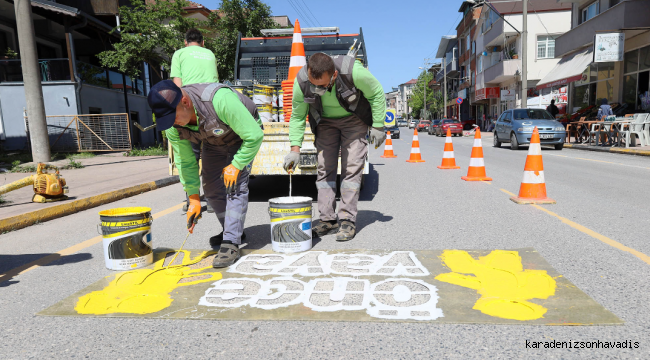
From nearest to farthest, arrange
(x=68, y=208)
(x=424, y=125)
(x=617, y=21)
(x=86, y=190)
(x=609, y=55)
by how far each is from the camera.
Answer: (x=68, y=208), (x=86, y=190), (x=617, y=21), (x=609, y=55), (x=424, y=125)

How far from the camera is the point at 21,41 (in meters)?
10.6

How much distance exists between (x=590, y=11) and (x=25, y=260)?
29355 millimetres

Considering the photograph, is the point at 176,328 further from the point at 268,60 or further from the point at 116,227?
A: the point at 268,60

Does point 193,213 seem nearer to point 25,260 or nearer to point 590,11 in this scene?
point 25,260

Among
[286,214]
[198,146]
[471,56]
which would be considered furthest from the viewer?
[471,56]

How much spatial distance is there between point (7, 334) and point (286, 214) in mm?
2088

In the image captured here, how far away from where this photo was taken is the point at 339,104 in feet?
13.9

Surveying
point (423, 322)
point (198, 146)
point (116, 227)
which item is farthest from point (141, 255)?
point (423, 322)

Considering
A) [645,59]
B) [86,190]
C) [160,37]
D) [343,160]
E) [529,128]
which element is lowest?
[86,190]

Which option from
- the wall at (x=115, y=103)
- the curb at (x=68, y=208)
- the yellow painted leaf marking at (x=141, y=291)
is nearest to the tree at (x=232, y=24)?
the wall at (x=115, y=103)

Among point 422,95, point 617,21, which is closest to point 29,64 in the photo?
point 617,21

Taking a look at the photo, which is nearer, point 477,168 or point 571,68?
point 477,168

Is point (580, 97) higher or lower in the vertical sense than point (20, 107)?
lower

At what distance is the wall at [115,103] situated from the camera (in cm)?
1858
